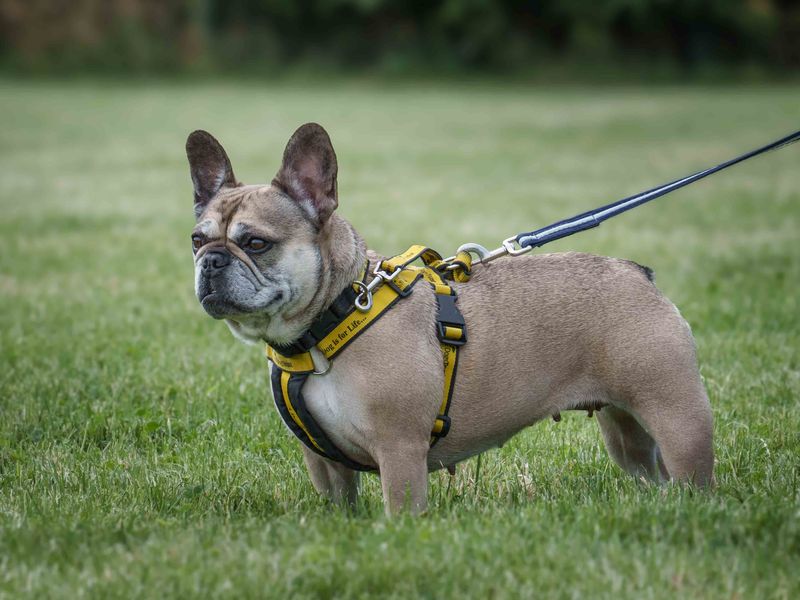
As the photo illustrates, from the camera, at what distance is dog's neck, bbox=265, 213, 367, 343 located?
3629mm

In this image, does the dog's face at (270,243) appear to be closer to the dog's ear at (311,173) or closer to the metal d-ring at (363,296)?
the dog's ear at (311,173)

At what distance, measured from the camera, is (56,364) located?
20.0 feet

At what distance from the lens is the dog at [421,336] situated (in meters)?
3.55

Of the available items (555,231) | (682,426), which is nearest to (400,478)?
(682,426)

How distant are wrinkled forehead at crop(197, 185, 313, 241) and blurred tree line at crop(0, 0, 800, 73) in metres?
38.8

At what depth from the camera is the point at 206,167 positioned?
3.98 metres

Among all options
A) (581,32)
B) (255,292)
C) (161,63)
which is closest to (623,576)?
(255,292)

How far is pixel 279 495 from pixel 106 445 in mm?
1175

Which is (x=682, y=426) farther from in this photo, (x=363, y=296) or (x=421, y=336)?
(x=363, y=296)

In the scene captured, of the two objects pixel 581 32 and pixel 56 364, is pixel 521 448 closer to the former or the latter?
pixel 56 364

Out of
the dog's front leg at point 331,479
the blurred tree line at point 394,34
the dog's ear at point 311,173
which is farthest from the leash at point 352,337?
the blurred tree line at point 394,34

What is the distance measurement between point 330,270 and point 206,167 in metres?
0.73

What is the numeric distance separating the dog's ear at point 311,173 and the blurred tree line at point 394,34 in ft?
127

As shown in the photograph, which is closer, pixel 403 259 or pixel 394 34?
pixel 403 259
